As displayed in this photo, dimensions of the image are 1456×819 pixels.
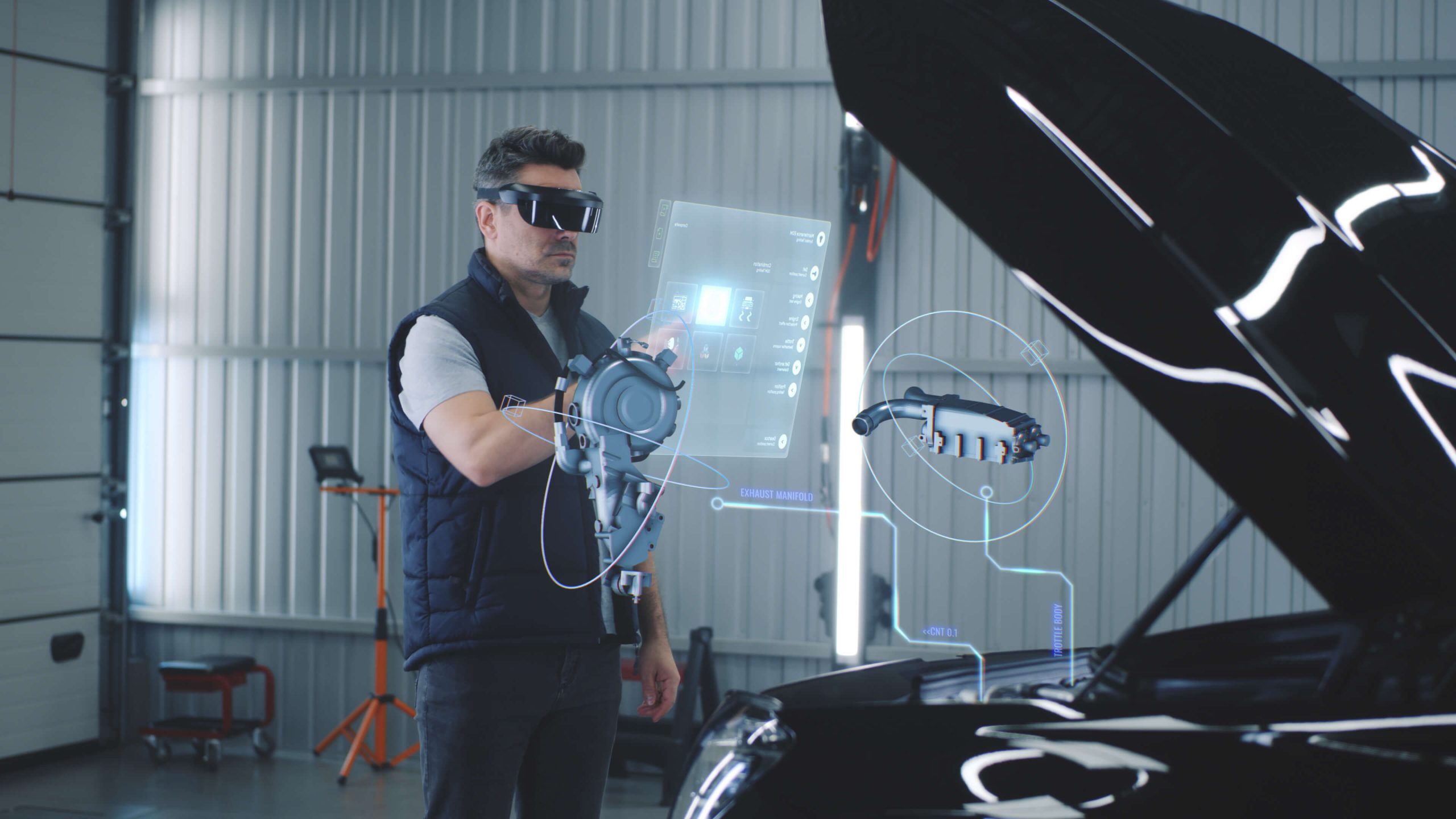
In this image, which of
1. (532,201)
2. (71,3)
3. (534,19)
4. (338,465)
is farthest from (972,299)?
(71,3)

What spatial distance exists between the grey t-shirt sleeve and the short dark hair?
0.23 m

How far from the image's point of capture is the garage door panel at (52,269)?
4480 mm

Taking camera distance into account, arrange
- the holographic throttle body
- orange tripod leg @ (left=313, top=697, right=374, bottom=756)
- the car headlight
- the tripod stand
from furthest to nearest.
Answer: orange tripod leg @ (left=313, top=697, right=374, bottom=756) → the tripod stand → the holographic throttle body → the car headlight

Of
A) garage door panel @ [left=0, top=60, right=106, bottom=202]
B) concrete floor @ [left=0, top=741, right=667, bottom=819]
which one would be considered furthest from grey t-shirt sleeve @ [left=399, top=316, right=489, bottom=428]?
garage door panel @ [left=0, top=60, right=106, bottom=202]

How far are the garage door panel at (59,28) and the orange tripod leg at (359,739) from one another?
11.0ft

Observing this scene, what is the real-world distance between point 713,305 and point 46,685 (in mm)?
4607

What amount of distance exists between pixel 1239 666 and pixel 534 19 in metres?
4.18

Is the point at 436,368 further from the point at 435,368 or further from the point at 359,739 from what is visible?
the point at 359,739

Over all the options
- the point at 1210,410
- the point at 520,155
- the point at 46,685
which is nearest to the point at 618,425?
the point at 520,155

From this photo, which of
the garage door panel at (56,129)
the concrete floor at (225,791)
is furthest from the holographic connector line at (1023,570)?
the garage door panel at (56,129)

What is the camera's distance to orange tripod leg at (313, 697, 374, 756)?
4.33 metres

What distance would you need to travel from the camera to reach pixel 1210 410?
1.30 metres

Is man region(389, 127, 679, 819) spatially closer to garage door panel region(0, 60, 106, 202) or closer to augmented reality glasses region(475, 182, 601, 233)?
augmented reality glasses region(475, 182, 601, 233)

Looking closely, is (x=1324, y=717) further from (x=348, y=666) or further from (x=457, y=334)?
(x=348, y=666)
